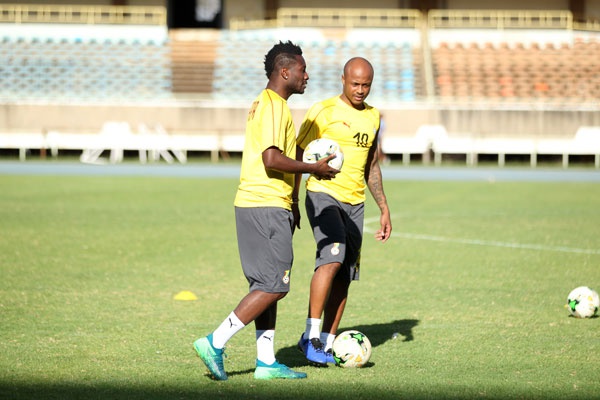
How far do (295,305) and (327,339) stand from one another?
7.21ft

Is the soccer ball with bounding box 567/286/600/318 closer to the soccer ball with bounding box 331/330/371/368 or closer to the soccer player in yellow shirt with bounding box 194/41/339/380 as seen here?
the soccer ball with bounding box 331/330/371/368

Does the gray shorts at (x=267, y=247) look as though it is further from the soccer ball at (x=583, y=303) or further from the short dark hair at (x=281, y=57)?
the soccer ball at (x=583, y=303)

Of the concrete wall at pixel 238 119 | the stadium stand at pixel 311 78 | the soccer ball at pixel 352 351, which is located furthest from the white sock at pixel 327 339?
the concrete wall at pixel 238 119

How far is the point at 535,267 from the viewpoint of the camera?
11695 mm

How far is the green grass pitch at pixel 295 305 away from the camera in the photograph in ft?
20.0

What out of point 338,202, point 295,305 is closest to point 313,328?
point 338,202

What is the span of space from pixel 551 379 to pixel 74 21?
41.0m

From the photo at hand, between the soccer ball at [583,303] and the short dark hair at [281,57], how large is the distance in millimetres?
3961

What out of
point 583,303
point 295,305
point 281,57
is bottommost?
point 295,305

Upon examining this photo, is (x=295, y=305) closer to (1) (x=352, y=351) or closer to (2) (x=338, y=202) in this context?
(2) (x=338, y=202)

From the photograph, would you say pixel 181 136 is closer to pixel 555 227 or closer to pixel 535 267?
pixel 555 227

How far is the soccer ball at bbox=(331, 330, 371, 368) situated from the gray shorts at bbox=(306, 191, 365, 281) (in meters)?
0.58

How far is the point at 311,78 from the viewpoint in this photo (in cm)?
4022

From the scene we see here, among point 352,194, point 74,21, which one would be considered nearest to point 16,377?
point 352,194
